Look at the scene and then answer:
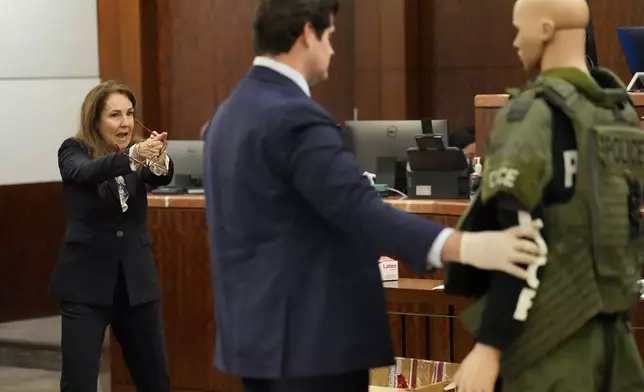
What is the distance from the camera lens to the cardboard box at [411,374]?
12.7 ft

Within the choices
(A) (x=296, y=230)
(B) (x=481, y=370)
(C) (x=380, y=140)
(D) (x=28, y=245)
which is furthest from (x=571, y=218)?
(D) (x=28, y=245)

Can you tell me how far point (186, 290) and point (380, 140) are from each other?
1.09m

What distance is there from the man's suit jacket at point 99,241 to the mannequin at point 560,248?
2.16m

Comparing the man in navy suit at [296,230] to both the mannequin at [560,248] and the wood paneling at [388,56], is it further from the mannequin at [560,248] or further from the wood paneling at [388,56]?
the wood paneling at [388,56]

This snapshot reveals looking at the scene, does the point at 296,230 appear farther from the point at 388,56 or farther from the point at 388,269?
the point at 388,56

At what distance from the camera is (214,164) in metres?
2.36

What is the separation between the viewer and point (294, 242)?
2.25 metres

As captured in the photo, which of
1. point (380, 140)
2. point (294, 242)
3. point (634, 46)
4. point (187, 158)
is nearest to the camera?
point (294, 242)

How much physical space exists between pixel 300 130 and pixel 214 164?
0.78 feet

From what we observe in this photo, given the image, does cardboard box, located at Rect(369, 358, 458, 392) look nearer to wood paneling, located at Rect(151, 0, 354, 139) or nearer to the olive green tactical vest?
the olive green tactical vest

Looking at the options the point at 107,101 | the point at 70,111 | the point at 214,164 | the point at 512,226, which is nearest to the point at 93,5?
the point at 70,111

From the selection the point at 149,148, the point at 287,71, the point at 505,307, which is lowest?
the point at 505,307

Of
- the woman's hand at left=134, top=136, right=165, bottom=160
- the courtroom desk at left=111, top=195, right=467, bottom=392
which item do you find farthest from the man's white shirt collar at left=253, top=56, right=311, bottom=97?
the courtroom desk at left=111, top=195, right=467, bottom=392

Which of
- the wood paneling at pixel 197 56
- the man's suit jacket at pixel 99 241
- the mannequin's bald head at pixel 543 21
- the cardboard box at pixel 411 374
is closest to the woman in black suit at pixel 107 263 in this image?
the man's suit jacket at pixel 99 241
